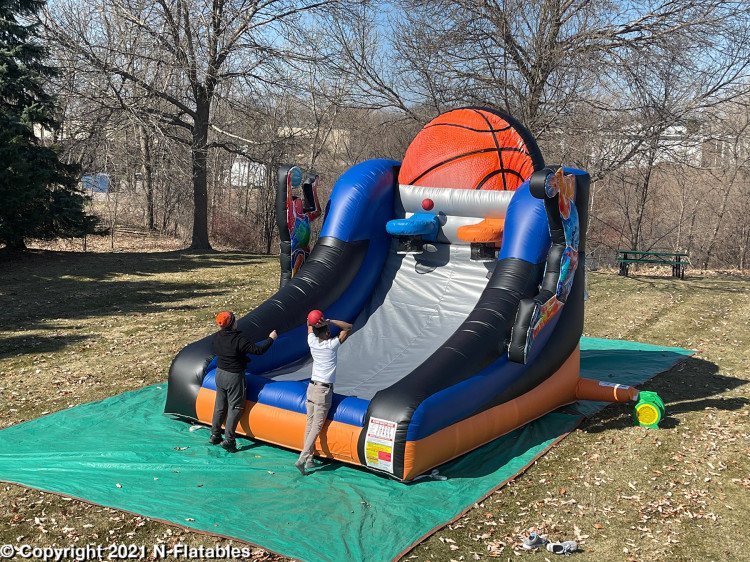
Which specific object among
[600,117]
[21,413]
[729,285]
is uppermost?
[600,117]

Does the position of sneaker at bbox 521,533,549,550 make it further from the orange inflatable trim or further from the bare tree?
the bare tree

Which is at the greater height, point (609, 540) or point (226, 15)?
point (226, 15)

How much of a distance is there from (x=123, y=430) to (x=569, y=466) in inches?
176

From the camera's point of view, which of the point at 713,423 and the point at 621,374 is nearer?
the point at 713,423

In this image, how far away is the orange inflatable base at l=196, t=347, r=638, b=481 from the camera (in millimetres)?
6410

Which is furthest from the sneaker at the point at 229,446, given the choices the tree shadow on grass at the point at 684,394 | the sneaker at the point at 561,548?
the tree shadow on grass at the point at 684,394

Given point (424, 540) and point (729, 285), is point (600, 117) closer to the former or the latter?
point (729, 285)

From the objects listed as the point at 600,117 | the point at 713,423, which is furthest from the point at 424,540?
the point at 600,117

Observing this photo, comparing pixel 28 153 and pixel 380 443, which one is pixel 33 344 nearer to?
pixel 380 443

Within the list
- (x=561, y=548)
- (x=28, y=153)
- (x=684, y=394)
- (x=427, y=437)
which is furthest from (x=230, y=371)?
(x=28, y=153)

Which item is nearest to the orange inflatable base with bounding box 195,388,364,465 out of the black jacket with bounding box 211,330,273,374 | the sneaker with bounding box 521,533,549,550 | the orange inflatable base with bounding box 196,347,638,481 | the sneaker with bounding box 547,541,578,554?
the orange inflatable base with bounding box 196,347,638,481

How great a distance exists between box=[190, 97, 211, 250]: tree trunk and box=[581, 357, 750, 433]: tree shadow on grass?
48.8 feet

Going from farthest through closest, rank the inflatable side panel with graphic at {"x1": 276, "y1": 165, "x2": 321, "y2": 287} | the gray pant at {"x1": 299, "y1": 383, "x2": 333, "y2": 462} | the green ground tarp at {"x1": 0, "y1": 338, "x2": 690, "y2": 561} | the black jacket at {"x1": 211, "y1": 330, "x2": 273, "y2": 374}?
the inflatable side panel with graphic at {"x1": 276, "y1": 165, "x2": 321, "y2": 287} → the black jacket at {"x1": 211, "y1": 330, "x2": 273, "y2": 374} → the gray pant at {"x1": 299, "y1": 383, "x2": 333, "y2": 462} → the green ground tarp at {"x1": 0, "y1": 338, "x2": 690, "y2": 561}

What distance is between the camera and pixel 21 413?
8.11 m
